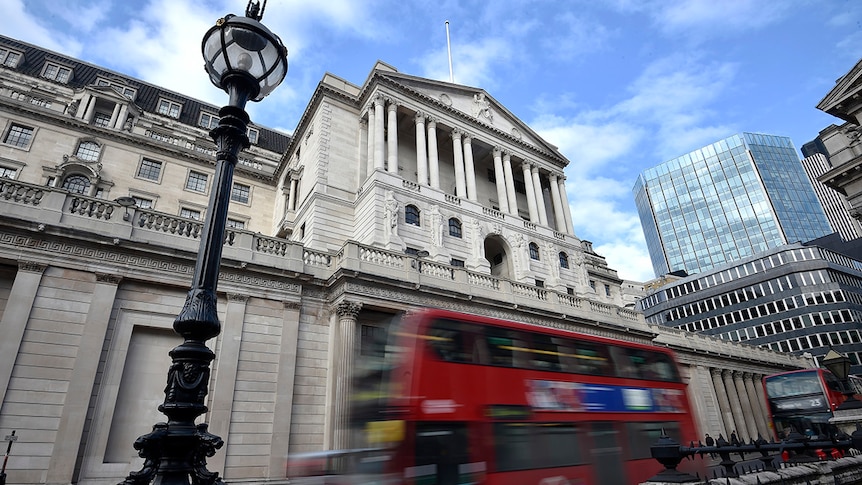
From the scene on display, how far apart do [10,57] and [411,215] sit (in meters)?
33.3

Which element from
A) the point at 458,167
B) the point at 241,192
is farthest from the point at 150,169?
the point at 458,167

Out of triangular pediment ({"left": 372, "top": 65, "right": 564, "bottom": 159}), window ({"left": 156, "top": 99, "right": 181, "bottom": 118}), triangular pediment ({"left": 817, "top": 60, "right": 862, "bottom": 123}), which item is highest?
window ({"left": 156, "top": 99, "right": 181, "bottom": 118})

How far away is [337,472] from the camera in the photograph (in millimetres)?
10820

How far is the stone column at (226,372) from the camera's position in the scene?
573 inches

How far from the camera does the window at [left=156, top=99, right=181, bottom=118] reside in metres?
37.2

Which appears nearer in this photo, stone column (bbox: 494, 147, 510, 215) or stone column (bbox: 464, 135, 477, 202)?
stone column (bbox: 464, 135, 477, 202)

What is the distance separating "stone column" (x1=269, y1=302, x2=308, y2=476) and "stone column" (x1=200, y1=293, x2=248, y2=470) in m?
1.52

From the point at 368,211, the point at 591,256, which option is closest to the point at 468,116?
the point at 368,211

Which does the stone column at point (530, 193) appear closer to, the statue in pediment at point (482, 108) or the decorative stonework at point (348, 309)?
the statue in pediment at point (482, 108)

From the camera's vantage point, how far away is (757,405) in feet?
126

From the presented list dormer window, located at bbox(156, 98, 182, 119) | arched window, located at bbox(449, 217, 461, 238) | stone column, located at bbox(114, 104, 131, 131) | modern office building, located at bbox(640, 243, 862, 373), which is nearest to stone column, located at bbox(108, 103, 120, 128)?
stone column, located at bbox(114, 104, 131, 131)

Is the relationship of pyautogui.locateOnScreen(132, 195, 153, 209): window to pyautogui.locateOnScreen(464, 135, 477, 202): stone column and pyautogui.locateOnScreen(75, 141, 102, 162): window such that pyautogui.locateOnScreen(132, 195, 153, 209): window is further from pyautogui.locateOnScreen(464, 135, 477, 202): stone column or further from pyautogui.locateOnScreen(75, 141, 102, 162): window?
pyautogui.locateOnScreen(464, 135, 477, 202): stone column

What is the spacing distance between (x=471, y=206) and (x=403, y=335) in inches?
814

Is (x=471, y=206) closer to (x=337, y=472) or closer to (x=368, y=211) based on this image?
(x=368, y=211)
